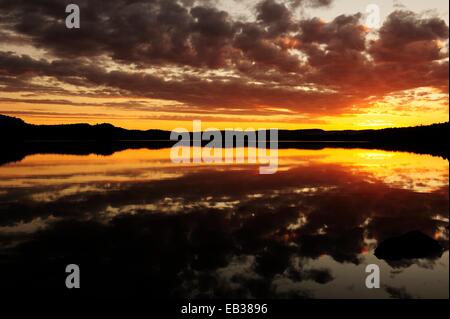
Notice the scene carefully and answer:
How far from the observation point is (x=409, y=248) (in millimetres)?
16375

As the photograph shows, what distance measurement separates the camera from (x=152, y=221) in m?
22.1

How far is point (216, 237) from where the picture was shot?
19.2 m

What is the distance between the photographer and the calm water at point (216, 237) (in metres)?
13.6

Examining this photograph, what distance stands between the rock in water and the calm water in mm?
447

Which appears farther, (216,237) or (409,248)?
(216,237)

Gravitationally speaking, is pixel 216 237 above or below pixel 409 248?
below

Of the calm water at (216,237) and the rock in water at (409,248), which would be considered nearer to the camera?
the calm water at (216,237)

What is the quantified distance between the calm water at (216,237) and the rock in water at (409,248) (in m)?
0.45

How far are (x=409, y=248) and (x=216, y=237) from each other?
873cm

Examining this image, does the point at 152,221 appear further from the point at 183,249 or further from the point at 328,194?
the point at 328,194

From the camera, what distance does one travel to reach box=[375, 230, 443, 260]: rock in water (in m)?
16.1

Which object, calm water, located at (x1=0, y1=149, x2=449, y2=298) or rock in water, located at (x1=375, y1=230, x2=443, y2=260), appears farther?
rock in water, located at (x1=375, y1=230, x2=443, y2=260)

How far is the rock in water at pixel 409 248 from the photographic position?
16.1m
